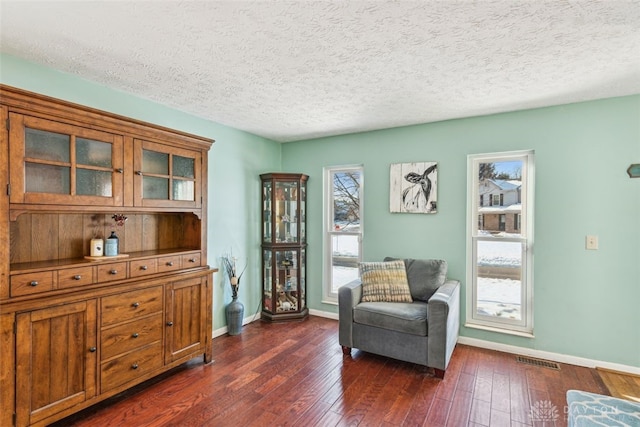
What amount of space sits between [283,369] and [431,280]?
1673 mm

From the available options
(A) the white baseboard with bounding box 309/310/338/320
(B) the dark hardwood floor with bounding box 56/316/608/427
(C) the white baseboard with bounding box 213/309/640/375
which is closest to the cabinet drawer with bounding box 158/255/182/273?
(B) the dark hardwood floor with bounding box 56/316/608/427

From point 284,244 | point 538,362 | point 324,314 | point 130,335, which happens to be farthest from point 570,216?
point 130,335

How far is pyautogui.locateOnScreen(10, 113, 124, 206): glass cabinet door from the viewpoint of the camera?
1.81 metres

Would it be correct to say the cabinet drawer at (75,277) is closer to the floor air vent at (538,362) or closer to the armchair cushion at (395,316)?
the armchair cushion at (395,316)

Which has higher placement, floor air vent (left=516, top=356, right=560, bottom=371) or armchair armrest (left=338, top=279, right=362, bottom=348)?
armchair armrest (left=338, top=279, right=362, bottom=348)

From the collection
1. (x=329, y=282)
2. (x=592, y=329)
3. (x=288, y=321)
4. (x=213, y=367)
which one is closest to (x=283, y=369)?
(x=213, y=367)

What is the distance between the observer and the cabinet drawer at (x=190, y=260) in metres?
2.71

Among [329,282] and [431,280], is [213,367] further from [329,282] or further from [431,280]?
[431,280]

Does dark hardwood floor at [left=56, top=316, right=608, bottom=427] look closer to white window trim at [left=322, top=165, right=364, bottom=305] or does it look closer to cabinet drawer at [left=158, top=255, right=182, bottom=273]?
cabinet drawer at [left=158, top=255, right=182, bottom=273]

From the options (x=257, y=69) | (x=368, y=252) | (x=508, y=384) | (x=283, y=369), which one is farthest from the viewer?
(x=368, y=252)

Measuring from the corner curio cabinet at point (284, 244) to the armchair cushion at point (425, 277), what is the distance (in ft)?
4.94

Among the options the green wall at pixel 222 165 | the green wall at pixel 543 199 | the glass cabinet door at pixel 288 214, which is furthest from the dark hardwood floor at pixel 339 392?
the glass cabinet door at pixel 288 214

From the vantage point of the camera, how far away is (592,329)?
2801 mm

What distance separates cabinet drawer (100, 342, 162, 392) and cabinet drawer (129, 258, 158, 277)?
58 centimetres
